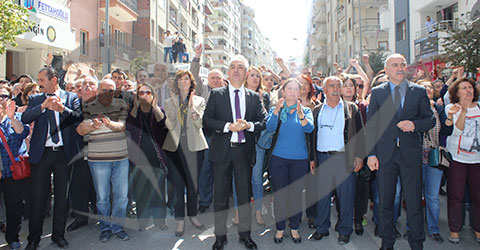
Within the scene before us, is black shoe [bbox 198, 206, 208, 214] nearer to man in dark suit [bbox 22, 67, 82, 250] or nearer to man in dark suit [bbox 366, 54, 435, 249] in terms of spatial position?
man in dark suit [bbox 22, 67, 82, 250]

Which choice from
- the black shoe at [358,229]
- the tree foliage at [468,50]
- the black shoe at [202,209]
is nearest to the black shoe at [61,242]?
the black shoe at [202,209]

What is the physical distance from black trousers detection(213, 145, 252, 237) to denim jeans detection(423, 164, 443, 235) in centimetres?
224

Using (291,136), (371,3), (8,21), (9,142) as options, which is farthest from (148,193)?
(371,3)

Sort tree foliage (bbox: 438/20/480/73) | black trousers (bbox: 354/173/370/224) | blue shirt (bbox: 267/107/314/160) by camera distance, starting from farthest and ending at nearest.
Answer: tree foliage (bbox: 438/20/480/73) < black trousers (bbox: 354/173/370/224) < blue shirt (bbox: 267/107/314/160)

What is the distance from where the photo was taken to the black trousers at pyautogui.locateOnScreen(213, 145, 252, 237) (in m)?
4.32

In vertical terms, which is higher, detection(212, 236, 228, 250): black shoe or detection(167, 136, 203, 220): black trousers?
detection(167, 136, 203, 220): black trousers

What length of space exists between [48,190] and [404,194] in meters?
4.05

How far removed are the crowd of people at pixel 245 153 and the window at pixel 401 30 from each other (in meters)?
20.5

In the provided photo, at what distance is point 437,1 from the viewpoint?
62.9ft

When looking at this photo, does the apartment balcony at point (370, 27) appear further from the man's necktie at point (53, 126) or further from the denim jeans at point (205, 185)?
the man's necktie at point (53, 126)

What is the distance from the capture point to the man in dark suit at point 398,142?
3979mm

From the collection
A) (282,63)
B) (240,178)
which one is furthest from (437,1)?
(240,178)

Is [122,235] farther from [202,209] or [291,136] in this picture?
[291,136]

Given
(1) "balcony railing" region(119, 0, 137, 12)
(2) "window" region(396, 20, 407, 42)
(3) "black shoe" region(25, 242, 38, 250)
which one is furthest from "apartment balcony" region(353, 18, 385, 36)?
(3) "black shoe" region(25, 242, 38, 250)
